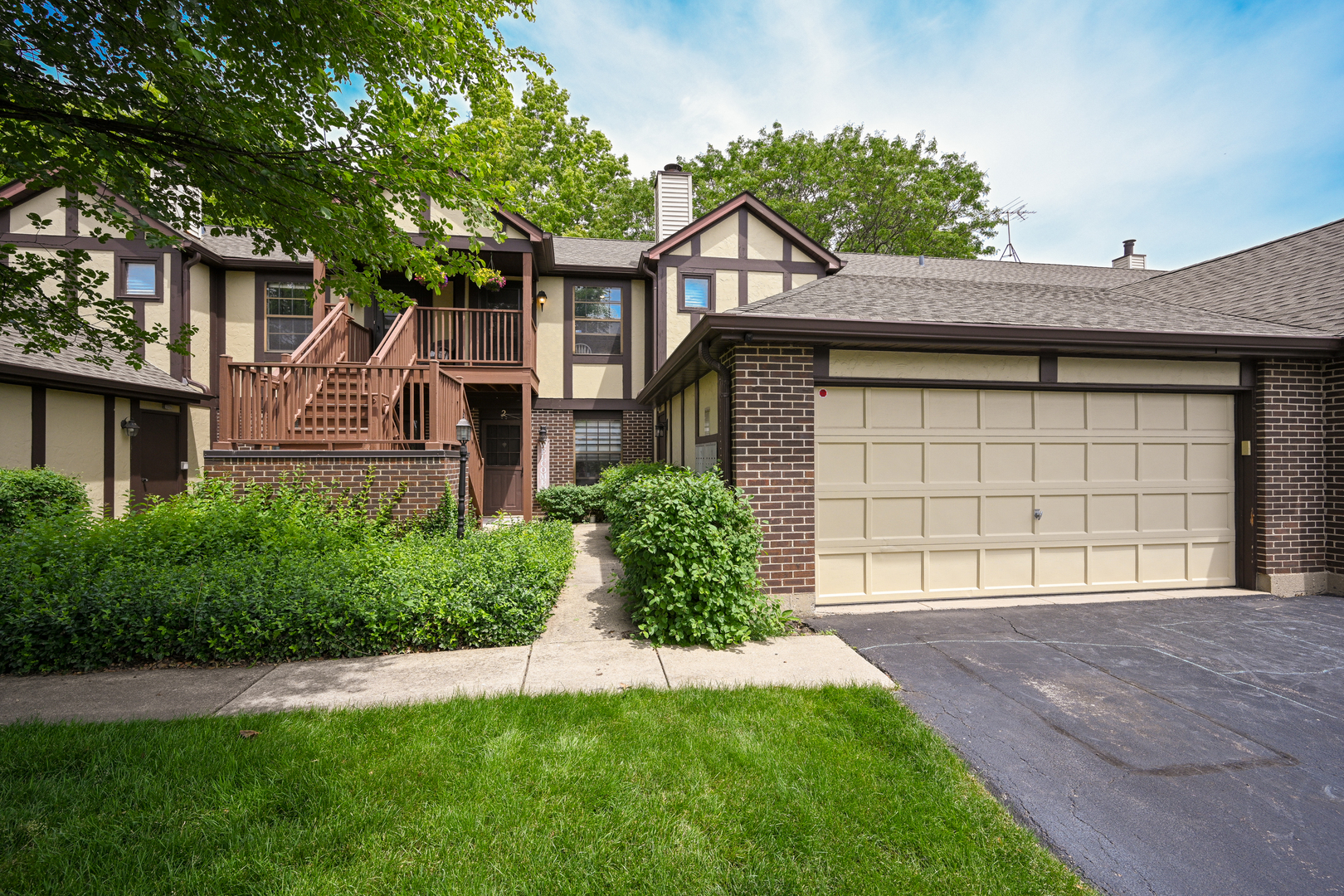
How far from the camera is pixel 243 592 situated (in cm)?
442

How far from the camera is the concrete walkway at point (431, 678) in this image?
3562 millimetres

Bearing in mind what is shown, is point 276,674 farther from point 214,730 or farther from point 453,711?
point 453,711

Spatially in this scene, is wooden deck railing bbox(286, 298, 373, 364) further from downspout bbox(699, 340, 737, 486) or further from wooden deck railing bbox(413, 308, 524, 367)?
downspout bbox(699, 340, 737, 486)

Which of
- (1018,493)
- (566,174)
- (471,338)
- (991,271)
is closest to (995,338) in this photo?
(1018,493)

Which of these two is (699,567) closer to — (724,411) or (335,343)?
(724,411)

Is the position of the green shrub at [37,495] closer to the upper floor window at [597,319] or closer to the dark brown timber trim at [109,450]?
the dark brown timber trim at [109,450]

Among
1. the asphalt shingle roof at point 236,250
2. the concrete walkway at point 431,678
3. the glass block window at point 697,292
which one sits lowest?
the concrete walkway at point 431,678

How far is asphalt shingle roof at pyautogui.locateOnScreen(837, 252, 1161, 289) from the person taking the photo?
1556 centimetres

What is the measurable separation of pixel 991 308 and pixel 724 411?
347 centimetres

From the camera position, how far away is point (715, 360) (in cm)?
573

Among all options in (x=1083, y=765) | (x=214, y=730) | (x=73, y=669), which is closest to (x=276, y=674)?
(x=214, y=730)

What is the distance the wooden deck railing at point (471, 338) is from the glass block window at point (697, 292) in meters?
4.13

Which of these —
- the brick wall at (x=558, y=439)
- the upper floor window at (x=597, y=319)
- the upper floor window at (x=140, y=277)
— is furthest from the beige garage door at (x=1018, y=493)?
the upper floor window at (x=140, y=277)

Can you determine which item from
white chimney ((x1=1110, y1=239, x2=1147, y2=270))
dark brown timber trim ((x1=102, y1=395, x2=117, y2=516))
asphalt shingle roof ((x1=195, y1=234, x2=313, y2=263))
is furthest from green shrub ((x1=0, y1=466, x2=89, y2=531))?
white chimney ((x1=1110, y1=239, x2=1147, y2=270))
